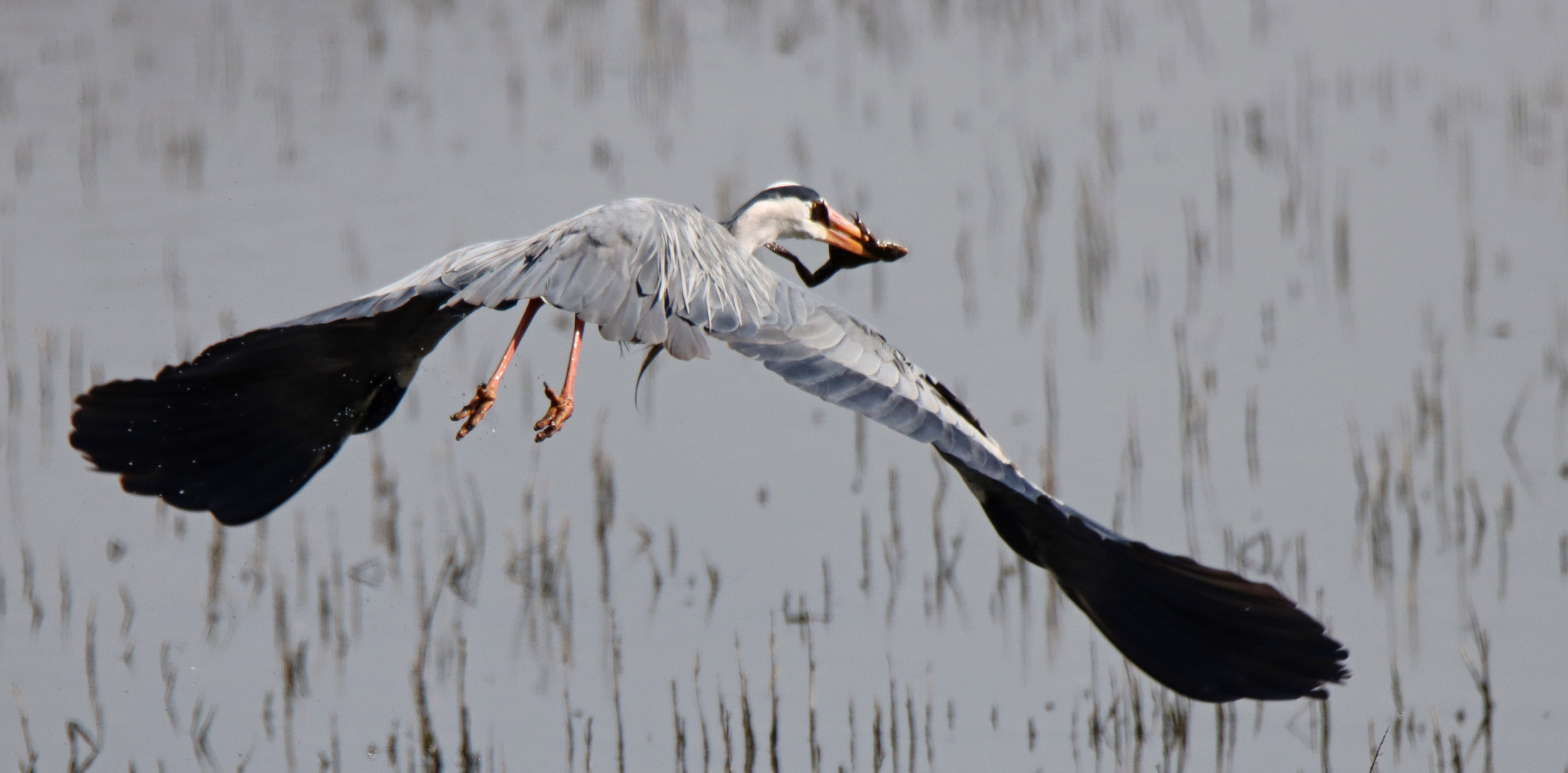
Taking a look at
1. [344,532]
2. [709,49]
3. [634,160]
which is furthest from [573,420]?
[709,49]

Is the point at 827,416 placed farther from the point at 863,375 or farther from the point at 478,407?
the point at 863,375

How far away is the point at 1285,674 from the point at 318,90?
8.81 metres

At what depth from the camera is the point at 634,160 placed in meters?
9.63

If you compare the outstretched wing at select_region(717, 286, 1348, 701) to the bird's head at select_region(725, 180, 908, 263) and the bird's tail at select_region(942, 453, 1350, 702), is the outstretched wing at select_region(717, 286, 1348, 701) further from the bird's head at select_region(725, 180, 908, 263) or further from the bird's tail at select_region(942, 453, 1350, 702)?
the bird's head at select_region(725, 180, 908, 263)

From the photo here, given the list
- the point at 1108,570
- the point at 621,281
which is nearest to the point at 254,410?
the point at 621,281

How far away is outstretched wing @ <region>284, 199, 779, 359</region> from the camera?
3.89 meters

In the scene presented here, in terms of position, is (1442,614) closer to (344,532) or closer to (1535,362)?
(1535,362)

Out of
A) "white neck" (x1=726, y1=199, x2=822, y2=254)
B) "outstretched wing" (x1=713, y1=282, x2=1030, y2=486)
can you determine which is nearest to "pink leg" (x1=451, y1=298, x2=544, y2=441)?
"outstretched wing" (x1=713, y1=282, x2=1030, y2=486)

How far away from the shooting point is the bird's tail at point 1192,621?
3.61 m

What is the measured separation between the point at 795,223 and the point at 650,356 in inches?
33.6

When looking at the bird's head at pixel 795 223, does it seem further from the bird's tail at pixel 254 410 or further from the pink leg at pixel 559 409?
the pink leg at pixel 559 409

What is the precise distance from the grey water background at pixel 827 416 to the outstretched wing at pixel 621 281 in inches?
48.1

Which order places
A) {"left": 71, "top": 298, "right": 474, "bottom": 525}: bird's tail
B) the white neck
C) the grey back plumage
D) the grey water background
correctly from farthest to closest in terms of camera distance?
1. the white neck
2. the grey water background
3. {"left": 71, "top": 298, "right": 474, "bottom": 525}: bird's tail
4. the grey back plumage

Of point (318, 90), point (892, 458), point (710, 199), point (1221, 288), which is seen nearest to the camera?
point (892, 458)
